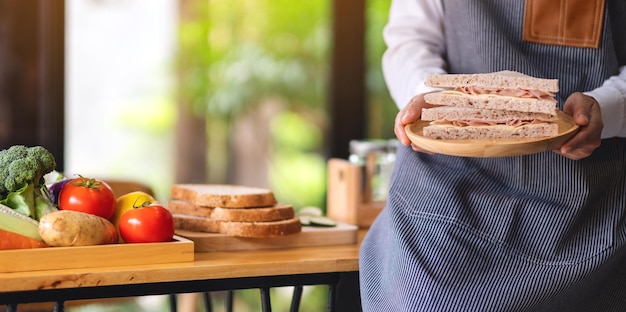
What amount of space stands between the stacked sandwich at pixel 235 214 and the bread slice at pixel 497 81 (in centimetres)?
51

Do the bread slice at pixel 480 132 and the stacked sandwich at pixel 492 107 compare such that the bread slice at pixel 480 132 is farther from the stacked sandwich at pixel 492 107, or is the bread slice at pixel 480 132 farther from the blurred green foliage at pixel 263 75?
the blurred green foliage at pixel 263 75

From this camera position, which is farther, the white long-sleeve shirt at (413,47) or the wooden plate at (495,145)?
the white long-sleeve shirt at (413,47)

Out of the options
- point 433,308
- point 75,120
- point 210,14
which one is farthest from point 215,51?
point 433,308

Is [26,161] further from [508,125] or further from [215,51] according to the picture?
[215,51]

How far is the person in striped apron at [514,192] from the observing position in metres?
1.72

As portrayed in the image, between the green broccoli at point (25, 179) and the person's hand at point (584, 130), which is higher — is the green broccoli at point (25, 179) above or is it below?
→ below

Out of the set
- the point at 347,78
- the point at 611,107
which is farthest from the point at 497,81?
the point at 347,78

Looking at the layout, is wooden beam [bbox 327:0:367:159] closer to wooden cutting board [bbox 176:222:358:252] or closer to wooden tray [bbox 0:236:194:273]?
wooden cutting board [bbox 176:222:358:252]

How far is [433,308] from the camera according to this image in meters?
1.68

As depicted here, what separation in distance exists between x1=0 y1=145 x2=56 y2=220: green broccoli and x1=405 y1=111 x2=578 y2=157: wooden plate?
0.77m

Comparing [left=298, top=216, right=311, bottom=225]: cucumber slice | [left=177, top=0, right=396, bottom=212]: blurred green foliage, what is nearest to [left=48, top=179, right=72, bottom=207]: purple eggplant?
[left=298, top=216, right=311, bottom=225]: cucumber slice

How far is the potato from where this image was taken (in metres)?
1.72

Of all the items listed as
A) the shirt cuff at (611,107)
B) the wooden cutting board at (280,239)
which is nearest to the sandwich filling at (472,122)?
the shirt cuff at (611,107)

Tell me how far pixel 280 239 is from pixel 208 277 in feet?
1.01
